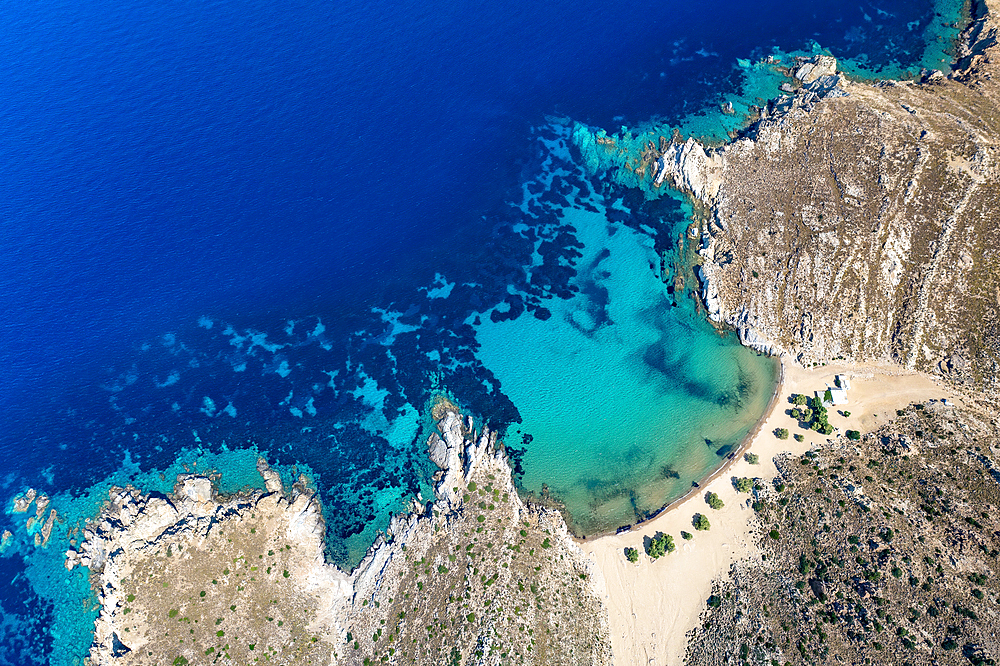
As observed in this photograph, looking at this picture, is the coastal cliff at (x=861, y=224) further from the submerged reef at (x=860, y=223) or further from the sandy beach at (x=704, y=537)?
the sandy beach at (x=704, y=537)

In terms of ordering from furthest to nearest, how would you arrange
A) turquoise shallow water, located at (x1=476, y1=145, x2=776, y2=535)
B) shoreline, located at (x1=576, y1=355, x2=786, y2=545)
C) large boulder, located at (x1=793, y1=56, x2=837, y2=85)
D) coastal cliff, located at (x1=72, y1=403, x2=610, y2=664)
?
large boulder, located at (x1=793, y1=56, x2=837, y2=85) < turquoise shallow water, located at (x1=476, y1=145, x2=776, y2=535) < shoreline, located at (x1=576, y1=355, x2=786, y2=545) < coastal cliff, located at (x1=72, y1=403, x2=610, y2=664)

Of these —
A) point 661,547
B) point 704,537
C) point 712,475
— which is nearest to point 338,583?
point 661,547

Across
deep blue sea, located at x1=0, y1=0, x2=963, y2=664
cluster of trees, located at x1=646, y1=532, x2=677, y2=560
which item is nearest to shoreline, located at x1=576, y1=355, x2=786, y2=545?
deep blue sea, located at x1=0, y1=0, x2=963, y2=664

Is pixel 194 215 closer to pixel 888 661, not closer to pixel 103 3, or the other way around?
pixel 103 3

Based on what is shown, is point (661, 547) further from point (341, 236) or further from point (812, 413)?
point (341, 236)

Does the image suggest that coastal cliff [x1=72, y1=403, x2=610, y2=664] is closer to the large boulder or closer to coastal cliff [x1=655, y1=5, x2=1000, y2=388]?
coastal cliff [x1=655, y1=5, x2=1000, y2=388]

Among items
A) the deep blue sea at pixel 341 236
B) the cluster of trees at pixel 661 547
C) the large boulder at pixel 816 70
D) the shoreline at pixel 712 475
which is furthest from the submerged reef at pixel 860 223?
the cluster of trees at pixel 661 547

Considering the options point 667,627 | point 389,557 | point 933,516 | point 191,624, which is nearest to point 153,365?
point 191,624
